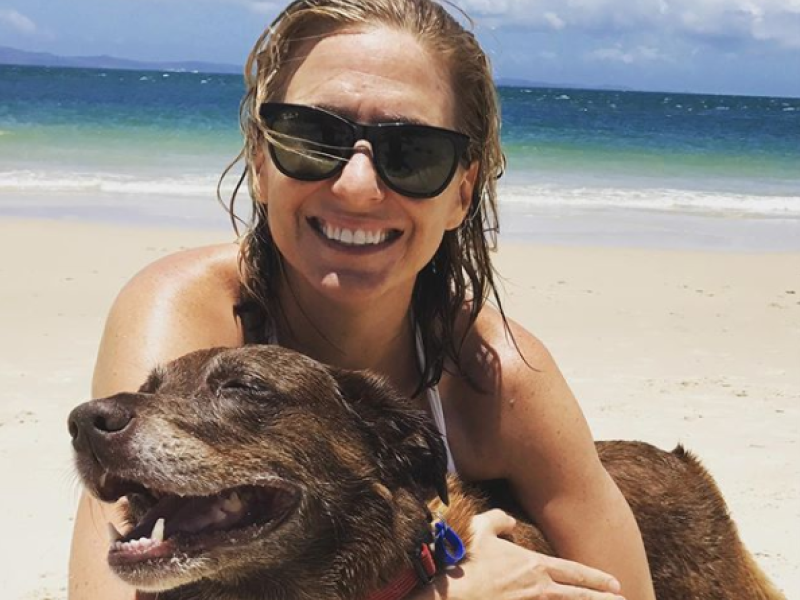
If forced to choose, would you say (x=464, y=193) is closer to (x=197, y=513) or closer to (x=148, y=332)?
(x=148, y=332)

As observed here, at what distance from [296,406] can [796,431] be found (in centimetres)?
497

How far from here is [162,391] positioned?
3240 millimetres

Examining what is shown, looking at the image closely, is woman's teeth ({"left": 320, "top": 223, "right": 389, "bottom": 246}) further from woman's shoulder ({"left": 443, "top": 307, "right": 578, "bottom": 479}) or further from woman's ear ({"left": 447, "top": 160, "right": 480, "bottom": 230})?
woman's shoulder ({"left": 443, "top": 307, "right": 578, "bottom": 479})

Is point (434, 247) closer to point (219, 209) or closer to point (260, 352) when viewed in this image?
point (260, 352)

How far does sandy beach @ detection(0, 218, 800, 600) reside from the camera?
5.82 metres

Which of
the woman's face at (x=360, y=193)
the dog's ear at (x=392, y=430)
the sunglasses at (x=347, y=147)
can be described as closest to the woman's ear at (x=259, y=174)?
the woman's face at (x=360, y=193)

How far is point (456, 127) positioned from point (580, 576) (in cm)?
153

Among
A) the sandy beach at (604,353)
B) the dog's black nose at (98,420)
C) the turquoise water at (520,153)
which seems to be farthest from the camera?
the turquoise water at (520,153)

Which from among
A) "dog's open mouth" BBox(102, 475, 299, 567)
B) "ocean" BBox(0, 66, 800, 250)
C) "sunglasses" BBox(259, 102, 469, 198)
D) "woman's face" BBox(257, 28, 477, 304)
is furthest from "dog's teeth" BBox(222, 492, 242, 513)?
"ocean" BBox(0, 66, 800, 250)

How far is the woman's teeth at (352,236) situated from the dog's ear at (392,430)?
41 centimetres

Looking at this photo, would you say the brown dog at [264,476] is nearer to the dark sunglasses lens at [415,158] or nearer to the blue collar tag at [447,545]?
the blue collar tag at [447,545]

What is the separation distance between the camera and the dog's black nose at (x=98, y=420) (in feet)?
9.33

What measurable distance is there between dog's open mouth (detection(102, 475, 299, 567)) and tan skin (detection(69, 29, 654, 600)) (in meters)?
0.24

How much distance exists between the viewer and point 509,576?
338 centimetres
